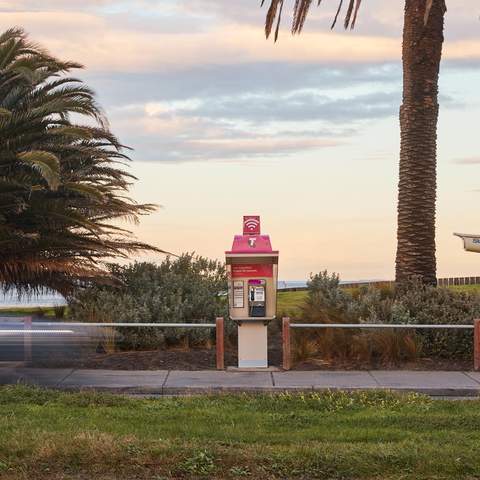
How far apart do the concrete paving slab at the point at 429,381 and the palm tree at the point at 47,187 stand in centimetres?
696

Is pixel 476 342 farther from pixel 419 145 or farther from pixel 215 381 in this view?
pixel 419 145

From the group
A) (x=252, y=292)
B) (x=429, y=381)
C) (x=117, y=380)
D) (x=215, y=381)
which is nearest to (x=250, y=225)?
(x=252, y=292)

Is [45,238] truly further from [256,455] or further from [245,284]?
[256,455]

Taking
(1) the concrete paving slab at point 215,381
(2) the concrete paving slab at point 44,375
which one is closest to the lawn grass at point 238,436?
(1) the concrete paving slab at point 215,381

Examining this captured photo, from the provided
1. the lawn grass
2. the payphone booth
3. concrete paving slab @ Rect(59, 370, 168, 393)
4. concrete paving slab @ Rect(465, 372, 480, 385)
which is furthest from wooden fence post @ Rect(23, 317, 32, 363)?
concrete paving slab @ Rect(465, 372, 480, 385)

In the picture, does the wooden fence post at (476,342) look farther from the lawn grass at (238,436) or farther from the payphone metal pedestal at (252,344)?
the lawn grass at (238,436)

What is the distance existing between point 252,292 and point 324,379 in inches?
73.5

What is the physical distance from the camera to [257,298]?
14766 millimetres

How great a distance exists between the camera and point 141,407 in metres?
11.0

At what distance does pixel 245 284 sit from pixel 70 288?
612 cm

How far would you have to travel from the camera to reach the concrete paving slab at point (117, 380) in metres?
13.0

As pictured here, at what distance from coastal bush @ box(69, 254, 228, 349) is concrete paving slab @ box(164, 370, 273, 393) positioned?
95.3 inches

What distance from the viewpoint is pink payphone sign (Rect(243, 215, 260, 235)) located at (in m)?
15.0

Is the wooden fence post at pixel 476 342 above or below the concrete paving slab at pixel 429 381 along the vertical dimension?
above
